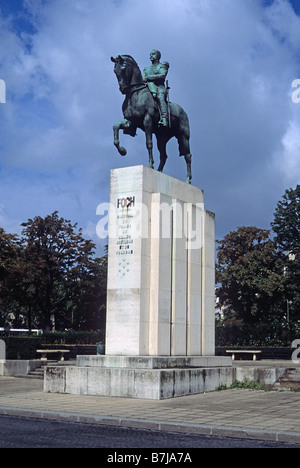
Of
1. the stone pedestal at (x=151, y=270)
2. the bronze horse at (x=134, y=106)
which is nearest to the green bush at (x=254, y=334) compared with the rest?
the stone pedestal at (x=151, y=270)

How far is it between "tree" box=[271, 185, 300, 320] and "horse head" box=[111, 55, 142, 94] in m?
40.1

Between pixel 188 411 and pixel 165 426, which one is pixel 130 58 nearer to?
pixel 188 411

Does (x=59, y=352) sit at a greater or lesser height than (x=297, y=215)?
lesser

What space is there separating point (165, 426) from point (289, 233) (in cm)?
5079

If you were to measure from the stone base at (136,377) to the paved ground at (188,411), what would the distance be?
1.33 ft

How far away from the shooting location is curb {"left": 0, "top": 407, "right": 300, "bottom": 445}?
404 inches

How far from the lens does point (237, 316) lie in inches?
2409

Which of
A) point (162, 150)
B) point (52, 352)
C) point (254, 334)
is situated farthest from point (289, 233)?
point (162, 150)

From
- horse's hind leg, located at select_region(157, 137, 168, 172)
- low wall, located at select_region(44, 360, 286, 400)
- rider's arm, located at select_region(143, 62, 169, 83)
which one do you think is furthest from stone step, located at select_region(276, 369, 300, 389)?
rider's arm, located at select_region(143, 62, 169, 83)

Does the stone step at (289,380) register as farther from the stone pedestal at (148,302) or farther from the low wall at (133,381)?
the low wall at (133,381)
